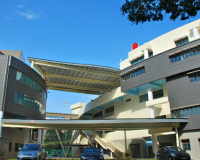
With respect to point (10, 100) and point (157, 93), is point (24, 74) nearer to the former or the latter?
point (10, 100)

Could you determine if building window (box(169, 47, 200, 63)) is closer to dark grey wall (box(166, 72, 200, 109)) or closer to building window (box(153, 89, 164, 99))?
dark grey wall (box(166, 72, 200, 109))

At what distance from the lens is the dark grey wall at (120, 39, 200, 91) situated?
25.4 meters

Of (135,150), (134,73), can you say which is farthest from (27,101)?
(135,150)

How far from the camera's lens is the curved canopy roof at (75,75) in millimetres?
33906

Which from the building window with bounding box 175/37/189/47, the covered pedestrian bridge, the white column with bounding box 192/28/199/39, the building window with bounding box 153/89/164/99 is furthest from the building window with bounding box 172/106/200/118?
the building window with bounding box 175/37/189/47

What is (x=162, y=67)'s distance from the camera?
2828 cm

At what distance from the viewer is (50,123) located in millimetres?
23000

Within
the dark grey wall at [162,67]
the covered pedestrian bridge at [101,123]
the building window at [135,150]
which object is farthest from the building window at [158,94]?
the building window at [135,150]

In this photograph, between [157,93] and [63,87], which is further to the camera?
[63,87]

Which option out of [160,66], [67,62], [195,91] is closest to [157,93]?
[160,66]

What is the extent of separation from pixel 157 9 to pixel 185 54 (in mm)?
15528

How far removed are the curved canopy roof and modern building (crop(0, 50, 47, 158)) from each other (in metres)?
3.08

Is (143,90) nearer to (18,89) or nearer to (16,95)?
(18,89)

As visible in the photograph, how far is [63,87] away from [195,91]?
2871cm
